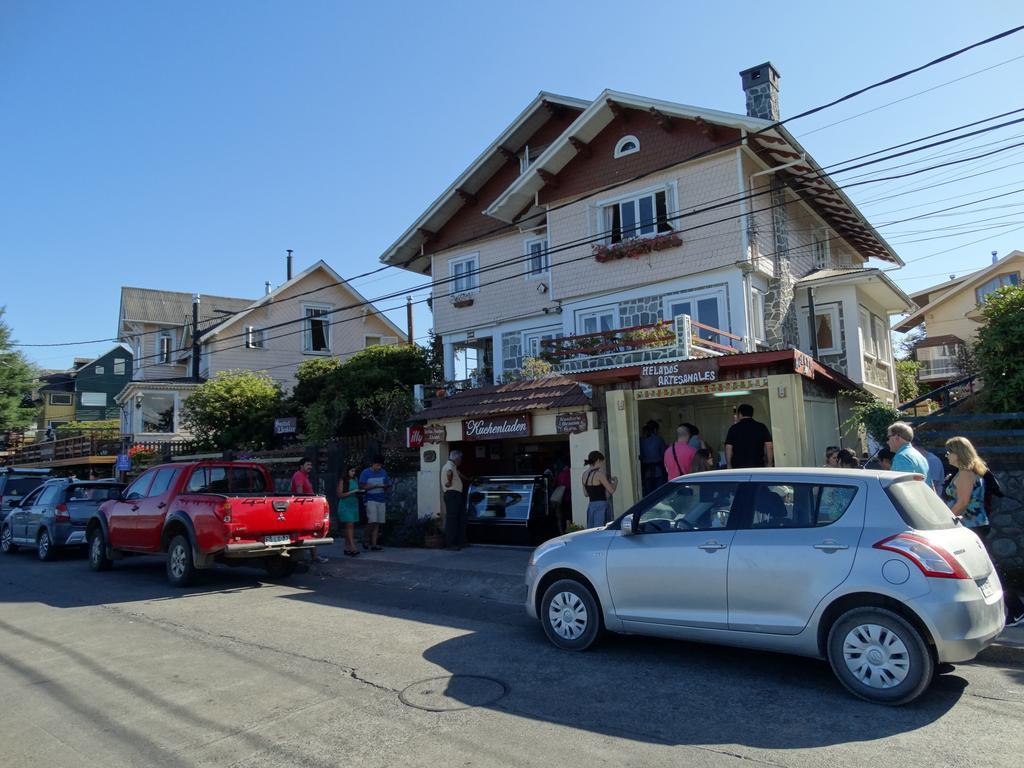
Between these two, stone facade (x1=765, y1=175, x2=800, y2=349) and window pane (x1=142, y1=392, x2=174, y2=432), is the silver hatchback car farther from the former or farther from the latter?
window pane (x1=142, y1=392, x2=174, y2=432)

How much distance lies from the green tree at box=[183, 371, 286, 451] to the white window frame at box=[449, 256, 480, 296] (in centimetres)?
767

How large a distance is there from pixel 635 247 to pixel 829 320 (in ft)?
18.7

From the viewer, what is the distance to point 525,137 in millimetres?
22641

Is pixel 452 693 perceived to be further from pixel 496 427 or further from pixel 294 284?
pixel 294 284

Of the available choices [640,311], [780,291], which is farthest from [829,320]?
[640,311]

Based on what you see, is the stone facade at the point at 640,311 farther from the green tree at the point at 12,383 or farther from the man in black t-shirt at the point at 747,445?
the green tree at the point at 12,383

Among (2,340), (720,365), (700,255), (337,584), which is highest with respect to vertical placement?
(2,340)

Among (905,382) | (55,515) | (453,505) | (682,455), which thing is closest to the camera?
(682,455)

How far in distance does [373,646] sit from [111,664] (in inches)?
91.2

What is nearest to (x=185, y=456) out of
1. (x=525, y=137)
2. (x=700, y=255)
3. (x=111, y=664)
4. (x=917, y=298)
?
(x=525, y=137)

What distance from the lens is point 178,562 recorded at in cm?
1080

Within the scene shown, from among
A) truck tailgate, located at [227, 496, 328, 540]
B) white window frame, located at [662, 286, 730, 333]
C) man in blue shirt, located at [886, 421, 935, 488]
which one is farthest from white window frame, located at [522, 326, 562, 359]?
man in blue shirt, located at [886, 421, 935, 488]

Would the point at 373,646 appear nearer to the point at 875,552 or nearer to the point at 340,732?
the point at 340,732

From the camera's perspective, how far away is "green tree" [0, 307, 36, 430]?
132 feet
